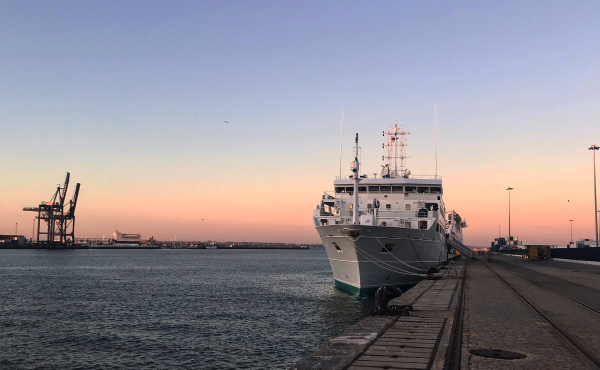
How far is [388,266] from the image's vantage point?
1260 inches

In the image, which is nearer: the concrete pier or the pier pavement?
the concrete pier

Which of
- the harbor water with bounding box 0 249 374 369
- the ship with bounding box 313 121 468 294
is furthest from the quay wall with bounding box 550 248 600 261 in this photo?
the harbor water with bounding box 0 249 374 369

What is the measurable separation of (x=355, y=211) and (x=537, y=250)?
54929 millimetres

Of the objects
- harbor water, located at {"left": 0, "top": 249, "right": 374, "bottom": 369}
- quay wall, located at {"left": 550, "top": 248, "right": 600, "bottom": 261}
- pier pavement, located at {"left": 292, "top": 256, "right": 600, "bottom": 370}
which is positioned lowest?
harbor water, located at {"left": 0, "top": 249, "right": 374, "bottom": 369}

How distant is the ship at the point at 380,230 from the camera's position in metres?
30.0

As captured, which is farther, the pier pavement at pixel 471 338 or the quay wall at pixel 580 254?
the quay wall at pixel 580 254

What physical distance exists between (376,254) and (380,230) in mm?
2191

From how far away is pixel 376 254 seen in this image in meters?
30.6

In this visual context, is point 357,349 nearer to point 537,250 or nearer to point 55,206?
point 537,250

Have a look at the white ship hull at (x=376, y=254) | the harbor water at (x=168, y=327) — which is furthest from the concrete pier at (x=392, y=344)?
the white ship hull at (x=376, y=254)

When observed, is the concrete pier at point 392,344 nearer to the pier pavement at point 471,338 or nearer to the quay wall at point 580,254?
the pier pavement at point 471,338

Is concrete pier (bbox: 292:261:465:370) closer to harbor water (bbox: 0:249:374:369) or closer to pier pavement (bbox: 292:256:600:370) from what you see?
pier pavement (bbox: 292:256:600:370)

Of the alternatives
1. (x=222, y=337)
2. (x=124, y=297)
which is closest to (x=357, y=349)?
(x=222, y=337)

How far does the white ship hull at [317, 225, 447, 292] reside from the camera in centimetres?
2964
